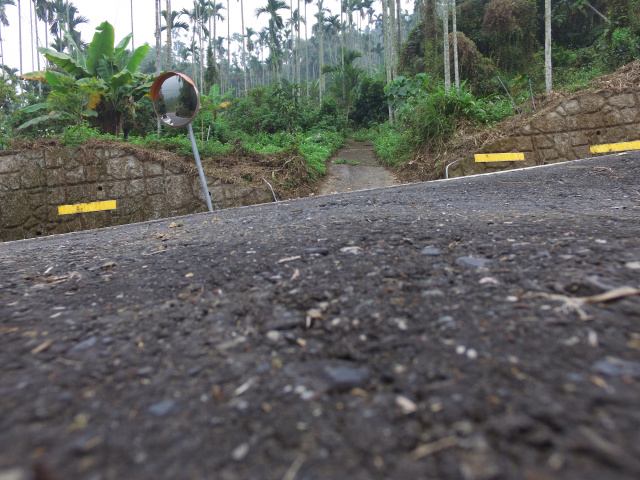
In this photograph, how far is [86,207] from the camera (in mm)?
6633

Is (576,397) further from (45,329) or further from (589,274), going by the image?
(45,329)

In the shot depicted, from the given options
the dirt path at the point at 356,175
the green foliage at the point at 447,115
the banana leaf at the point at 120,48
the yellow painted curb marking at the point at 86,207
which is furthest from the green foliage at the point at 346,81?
the yellow painted curb marking at the point at 86,207

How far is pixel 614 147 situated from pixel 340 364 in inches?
320

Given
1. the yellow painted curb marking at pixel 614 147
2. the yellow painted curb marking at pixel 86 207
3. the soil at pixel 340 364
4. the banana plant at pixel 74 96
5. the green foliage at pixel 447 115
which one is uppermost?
the banana plant at pixel 74 96

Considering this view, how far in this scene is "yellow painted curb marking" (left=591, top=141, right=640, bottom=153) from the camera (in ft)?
21.2

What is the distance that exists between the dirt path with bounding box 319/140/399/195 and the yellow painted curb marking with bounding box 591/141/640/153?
12.0 feet

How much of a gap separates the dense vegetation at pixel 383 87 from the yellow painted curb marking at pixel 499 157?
3.49 feet

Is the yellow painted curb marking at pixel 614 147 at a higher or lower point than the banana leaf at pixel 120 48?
lower

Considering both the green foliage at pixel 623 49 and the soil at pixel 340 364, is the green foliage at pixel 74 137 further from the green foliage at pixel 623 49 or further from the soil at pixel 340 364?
the green foliage at pixel 623 49

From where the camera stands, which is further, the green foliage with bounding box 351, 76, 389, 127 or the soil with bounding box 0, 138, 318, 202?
the green foliage with bounding box 351, 76, 389, 127

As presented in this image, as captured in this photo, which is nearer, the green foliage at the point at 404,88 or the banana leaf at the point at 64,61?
the banana leaf at the point at 64,61

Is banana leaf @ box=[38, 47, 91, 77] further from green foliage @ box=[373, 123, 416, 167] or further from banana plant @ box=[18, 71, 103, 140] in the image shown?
green foliage @ box=[373, 123, 416, 167]

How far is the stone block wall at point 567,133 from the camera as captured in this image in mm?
6672

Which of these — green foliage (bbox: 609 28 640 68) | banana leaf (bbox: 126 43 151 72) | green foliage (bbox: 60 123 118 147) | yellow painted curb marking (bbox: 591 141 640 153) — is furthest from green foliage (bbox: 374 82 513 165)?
banana leaf (bbox: 126 43 151 72)
